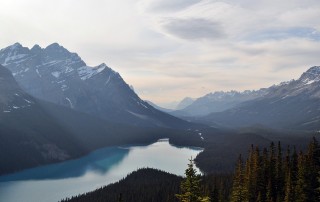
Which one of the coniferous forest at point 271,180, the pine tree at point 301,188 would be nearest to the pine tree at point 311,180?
the coniferous forest at point 271,180

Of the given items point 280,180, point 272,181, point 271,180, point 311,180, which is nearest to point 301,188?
point 311,180

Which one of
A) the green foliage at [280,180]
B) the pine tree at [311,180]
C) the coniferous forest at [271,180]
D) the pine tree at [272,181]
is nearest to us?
the coniferous forest at [271,180]

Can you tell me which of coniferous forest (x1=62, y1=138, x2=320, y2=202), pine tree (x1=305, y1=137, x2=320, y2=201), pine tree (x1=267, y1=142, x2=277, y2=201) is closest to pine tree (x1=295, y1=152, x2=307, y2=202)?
coniferous forest (x1=62, y1=138, x2=320, y2=202)

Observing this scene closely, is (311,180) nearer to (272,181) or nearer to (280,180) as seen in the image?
(272,181)

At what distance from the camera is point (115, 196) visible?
179 metres

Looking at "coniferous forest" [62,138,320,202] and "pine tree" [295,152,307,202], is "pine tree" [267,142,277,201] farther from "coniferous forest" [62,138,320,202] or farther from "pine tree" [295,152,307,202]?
"pine tree" [295,152,307,202]

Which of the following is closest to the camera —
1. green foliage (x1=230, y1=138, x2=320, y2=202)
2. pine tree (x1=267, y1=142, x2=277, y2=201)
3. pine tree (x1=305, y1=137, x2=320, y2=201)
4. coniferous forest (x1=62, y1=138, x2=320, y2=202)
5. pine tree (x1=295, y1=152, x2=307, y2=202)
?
coniferous forest (x1=62, y1=138, x2=320, y2=202)

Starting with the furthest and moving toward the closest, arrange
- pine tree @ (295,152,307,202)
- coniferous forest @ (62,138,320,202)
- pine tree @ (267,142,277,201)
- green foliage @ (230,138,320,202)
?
pine tree @ (267,142,277,201), green foliage @ (230,138,320,202), pine tree @ (295,152,307,202), coniferous forest @ (62,138,320,202)

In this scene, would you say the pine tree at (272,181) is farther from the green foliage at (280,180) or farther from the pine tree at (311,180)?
the pine tree at (311,180)

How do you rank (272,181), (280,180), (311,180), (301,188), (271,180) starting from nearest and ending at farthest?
1. (301,188)
2. (311,180)
3. (271,180)
4. (272,181)
5. (280,180)

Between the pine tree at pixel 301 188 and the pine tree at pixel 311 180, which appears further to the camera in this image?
the pine tree at pixel 311 180

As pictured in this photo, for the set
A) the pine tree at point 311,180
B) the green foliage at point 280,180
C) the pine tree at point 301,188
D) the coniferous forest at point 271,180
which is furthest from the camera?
the green foliage at point 280,180

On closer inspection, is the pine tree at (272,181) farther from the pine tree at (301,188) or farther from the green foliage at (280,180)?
the pine tree at (301,188)

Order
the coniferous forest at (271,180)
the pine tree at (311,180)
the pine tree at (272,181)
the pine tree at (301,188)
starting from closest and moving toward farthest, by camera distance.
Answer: the coniferous forest at (271,180), the pine tree at (301,188), the pine tree at (311,180), the pine tree at (272,181)
